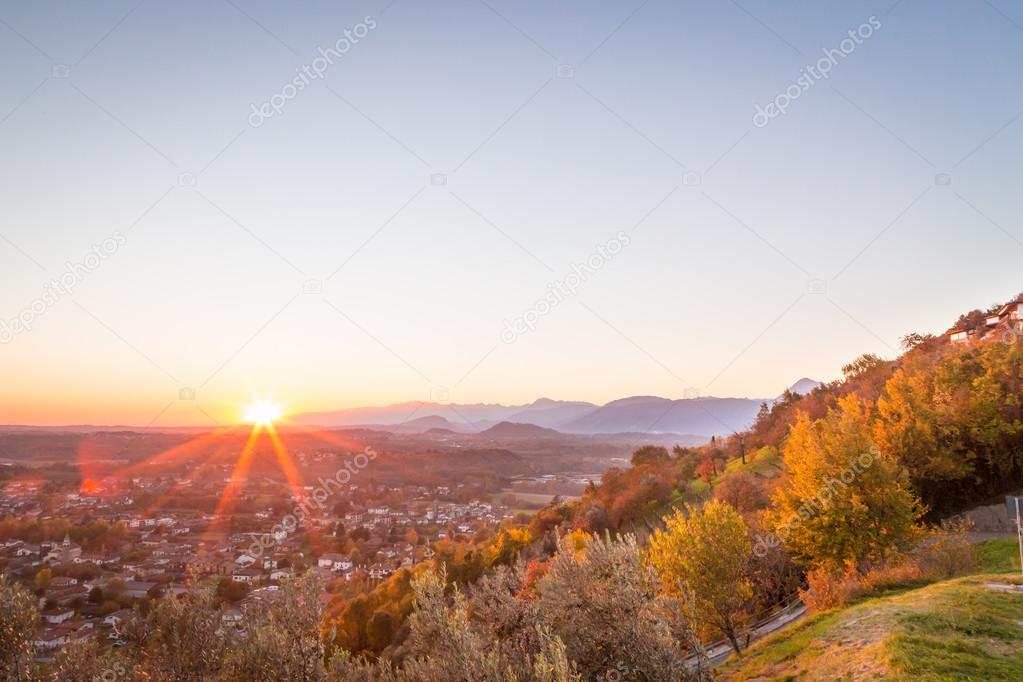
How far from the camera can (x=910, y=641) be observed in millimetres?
14891

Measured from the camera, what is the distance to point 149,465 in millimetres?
79812

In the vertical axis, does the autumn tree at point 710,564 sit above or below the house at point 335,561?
above

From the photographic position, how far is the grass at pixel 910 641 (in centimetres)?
1348

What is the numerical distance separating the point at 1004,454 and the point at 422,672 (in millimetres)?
39410

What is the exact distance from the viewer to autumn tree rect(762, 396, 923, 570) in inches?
1040

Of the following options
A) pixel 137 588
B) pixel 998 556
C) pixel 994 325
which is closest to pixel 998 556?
pixel 998 556

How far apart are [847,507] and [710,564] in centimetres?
792

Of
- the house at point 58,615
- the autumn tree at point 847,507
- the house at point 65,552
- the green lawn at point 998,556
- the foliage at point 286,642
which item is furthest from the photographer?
the house at point 65,552

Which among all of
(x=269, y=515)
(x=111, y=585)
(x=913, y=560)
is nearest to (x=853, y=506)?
(x=913, y=560)

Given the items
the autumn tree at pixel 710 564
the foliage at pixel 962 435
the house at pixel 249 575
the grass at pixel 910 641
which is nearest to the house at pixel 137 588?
the house at pixel 249 575

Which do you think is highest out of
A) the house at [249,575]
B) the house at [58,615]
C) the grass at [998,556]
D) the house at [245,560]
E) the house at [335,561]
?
the house at [58,615]

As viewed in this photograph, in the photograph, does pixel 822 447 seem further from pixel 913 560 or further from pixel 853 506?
pixel 913 560

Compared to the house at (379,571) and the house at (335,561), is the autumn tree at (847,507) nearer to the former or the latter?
the house at (379,571)

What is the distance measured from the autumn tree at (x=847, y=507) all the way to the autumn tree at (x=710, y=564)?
15.6 ft
